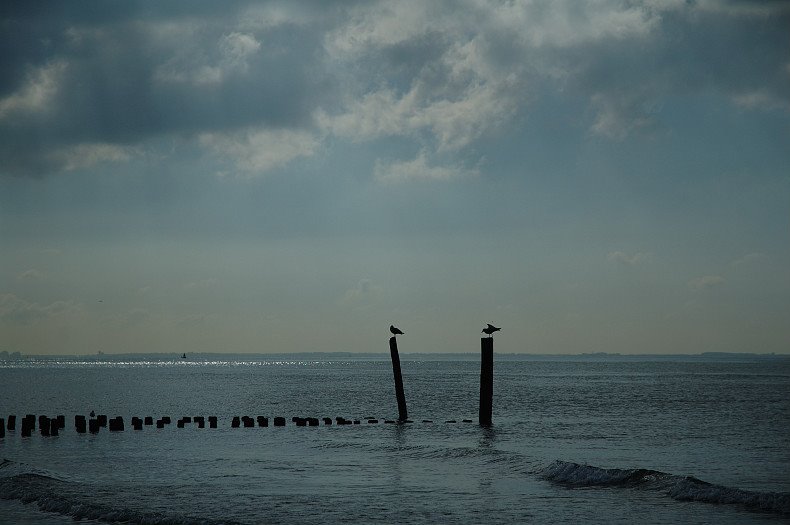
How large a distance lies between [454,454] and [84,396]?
188 ft

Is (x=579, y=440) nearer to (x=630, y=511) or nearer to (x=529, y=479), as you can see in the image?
(x=529, y=479)

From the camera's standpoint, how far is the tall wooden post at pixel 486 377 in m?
32.1

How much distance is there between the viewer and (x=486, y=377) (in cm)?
3250

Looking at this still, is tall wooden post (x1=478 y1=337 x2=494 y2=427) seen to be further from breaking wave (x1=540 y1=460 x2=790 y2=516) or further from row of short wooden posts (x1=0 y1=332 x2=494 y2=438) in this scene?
breaking wave (x1=540 y1=460 x2=790 y2=516)

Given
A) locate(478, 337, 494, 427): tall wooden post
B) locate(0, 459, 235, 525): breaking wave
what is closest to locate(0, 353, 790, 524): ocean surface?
locate(0, 459, 235, 525): breaking wave

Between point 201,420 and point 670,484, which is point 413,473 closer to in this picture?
point 670,484

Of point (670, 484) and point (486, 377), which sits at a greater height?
point (486, 377)

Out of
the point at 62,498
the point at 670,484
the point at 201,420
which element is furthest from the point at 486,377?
the point at 62,498

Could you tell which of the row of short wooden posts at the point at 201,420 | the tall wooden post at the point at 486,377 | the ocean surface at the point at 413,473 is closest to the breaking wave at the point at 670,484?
the ocean surface at the point at 413,473

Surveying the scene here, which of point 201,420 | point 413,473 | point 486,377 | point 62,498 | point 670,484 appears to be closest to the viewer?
point 62,498

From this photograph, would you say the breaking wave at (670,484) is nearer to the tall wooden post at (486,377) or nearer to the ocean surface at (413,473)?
Result: the ocean surface at (413,473)

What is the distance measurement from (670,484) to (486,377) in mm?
12298

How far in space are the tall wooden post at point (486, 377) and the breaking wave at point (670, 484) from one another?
26.4ft

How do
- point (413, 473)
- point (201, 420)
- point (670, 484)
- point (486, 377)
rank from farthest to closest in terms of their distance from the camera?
1. point (201, 420)
2. point (486, 377)
3. point (413, 473)
4. point (670, 484)
